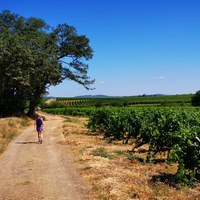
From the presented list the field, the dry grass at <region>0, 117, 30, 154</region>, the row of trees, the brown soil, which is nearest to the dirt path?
the brown soil

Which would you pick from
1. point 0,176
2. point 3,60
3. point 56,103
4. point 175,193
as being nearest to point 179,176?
point 175,193

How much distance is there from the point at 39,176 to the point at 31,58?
3384 cm

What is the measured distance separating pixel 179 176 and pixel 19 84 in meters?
38.0

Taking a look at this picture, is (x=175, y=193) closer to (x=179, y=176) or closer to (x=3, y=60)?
(x=179, y=176)

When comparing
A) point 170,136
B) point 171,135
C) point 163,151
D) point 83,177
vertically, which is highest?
point 171,135

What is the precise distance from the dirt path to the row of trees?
24990 millimetres

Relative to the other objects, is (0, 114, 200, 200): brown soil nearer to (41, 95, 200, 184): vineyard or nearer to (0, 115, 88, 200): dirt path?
(0, 115, 88, 200): dirt path

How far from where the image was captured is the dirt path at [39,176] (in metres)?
11.6

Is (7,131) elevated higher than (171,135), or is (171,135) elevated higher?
(171,135)

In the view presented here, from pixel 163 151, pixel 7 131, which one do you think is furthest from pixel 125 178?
pixel 7 131

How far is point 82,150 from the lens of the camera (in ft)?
68.3

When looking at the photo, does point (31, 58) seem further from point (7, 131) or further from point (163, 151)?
point (163, 151)

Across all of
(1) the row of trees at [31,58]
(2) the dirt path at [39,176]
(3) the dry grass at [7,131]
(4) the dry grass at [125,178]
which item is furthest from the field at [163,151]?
(1) the row of trees at [31,58]

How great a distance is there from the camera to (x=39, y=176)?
14234 millimetres
